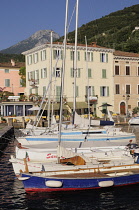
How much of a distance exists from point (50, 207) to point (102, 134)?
1564cm

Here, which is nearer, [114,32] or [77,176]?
[77,176]

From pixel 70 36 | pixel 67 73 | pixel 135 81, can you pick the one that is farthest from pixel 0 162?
pixel 70 36

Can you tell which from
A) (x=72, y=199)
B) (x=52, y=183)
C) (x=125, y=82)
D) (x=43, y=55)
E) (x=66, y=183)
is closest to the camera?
(x=72, y=199)

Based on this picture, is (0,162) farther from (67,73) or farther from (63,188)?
(67,73)

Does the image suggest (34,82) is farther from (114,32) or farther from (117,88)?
(114,32)

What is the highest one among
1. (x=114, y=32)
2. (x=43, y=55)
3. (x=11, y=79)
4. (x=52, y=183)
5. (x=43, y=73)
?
(x=114, y=32)

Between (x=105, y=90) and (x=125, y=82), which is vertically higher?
(x=125, y=82)

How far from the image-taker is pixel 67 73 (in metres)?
62.8

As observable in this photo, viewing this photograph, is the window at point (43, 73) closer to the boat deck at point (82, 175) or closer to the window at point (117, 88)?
the window at point (117, 88)

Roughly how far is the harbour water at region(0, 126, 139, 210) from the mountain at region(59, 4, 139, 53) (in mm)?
82100

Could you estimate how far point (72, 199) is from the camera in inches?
661

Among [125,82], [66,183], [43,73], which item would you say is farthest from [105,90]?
[66,183]

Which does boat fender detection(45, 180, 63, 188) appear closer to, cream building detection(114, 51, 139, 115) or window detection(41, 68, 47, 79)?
window detection(41, 68, 47, 79)

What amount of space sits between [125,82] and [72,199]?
53.1 m
